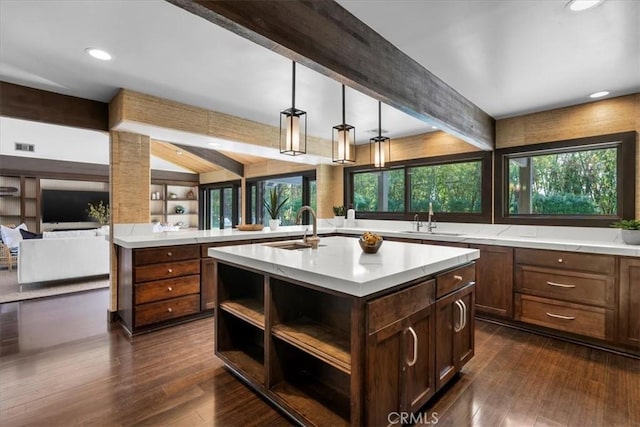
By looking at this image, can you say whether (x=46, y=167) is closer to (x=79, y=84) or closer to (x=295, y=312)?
(x=79, y=84)

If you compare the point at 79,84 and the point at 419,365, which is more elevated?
the point at 79,84

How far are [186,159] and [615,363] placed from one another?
9.32m

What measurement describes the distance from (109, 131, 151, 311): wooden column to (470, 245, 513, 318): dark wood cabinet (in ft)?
12.5

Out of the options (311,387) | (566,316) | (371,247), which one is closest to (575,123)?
(566,316)

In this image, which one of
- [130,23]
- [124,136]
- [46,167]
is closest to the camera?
[130,23]

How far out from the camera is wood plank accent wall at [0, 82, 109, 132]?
2883mm

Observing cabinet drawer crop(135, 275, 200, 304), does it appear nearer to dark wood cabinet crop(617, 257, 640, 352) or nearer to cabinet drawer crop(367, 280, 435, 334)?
cabinet drawer crop(367, 280, 435, 334)

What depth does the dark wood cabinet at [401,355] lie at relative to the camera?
1427 millimetres

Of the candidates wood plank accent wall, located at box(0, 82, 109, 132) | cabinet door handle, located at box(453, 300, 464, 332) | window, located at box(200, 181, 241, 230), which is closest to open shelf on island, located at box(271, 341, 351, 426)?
cabinet door handle, located at box(453, 300, 464, 332)

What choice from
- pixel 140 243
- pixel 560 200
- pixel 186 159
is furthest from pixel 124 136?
pixel 186 159

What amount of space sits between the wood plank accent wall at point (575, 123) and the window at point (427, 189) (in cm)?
39

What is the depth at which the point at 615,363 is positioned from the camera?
8.06 ft

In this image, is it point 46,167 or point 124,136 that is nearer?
point 124,136

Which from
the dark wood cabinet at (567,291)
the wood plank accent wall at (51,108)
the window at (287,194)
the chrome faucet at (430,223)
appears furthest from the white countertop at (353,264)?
the window at (287,194)
